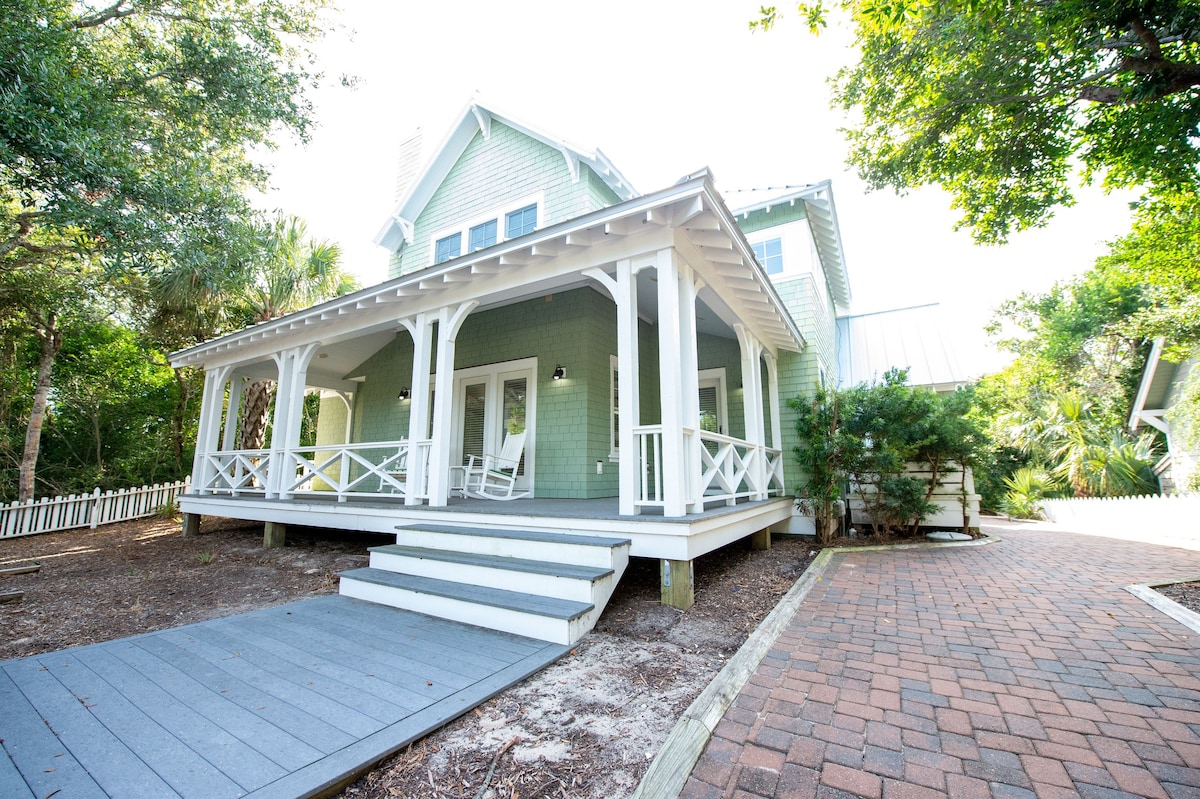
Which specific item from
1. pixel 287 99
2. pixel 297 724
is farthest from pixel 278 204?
pixel 297 724

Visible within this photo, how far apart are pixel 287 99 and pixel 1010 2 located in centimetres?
1012

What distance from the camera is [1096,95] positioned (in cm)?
495

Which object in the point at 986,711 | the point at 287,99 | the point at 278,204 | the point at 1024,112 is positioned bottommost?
the point at 986,711

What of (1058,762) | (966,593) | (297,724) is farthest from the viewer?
(966,593)

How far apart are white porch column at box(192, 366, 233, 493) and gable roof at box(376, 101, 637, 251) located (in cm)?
403

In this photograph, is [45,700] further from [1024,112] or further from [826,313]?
[826,313]

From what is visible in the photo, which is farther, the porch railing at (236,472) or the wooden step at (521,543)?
the porch railing at (236,472)

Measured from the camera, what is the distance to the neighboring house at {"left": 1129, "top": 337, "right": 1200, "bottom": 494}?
38.0 ft

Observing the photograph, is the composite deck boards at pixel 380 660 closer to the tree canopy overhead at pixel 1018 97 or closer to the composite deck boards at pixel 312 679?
the composite deck boards at pixel 312 679

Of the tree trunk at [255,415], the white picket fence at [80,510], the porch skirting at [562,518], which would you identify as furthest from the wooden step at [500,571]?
the white picket fence at [80,510]

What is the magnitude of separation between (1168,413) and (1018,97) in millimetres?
12969

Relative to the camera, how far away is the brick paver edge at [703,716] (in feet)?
6.14

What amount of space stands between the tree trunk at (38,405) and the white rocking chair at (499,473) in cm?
960

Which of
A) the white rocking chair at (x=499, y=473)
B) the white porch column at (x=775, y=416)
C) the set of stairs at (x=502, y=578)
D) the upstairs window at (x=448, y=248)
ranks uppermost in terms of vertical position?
the upstairs window at (x=448, y=248)
